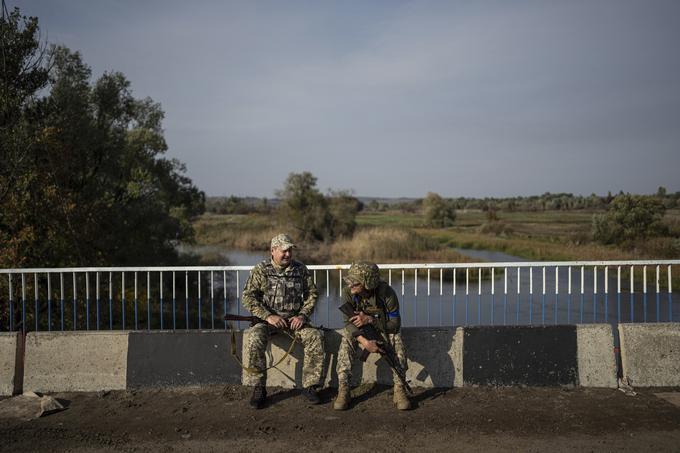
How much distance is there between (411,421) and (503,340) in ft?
5.03

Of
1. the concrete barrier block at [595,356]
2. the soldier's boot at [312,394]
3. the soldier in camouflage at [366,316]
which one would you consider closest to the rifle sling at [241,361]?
the soldier's boot at [312,394]

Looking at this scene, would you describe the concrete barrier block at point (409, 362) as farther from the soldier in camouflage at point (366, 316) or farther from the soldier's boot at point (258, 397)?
the soldier's boot at point (258, 397)

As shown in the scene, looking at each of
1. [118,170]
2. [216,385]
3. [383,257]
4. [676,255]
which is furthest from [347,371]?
[383,257]

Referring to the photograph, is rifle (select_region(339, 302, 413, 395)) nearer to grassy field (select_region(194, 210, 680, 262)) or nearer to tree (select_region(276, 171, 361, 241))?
grassy field (select_region(194, 210, 680, 262))

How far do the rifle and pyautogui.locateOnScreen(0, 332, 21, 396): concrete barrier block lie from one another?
3.43m

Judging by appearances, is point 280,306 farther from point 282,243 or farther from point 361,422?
point 361,422

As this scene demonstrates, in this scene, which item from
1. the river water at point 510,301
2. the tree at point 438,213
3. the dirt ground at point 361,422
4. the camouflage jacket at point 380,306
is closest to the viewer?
the dirt ground at point 361,422

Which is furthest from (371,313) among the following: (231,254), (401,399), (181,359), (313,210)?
(313,210)

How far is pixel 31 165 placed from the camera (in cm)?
1336

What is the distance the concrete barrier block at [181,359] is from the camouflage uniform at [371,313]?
115cm

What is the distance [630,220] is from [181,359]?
82.1ft

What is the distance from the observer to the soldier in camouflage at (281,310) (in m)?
5.55

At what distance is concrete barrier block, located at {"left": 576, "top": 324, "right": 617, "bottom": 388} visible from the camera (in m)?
5.79

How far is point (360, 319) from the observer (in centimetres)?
548
